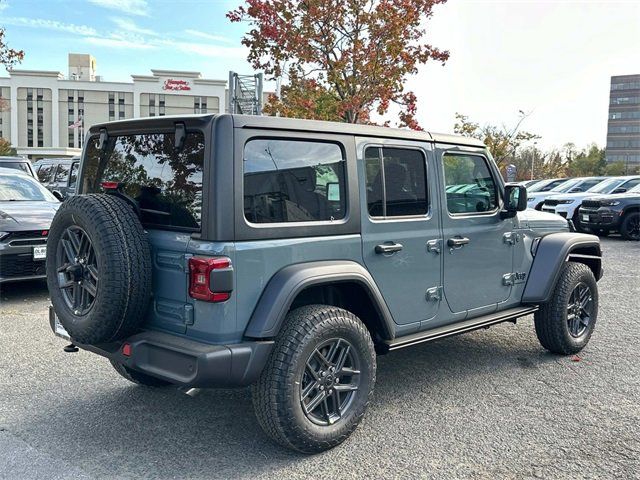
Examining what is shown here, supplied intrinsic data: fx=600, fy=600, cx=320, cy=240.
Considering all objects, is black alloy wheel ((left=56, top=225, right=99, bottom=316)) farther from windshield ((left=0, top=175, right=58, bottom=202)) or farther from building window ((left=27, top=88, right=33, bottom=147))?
building window ((left=27, top=88, right=33, bottom=147))

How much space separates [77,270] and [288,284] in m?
1.26

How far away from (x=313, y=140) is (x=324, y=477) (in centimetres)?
193

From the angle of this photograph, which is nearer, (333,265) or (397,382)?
(333,265)

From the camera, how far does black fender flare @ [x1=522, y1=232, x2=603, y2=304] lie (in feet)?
16.7

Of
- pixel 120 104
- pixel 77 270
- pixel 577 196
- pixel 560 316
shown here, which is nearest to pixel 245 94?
pixel 577 196

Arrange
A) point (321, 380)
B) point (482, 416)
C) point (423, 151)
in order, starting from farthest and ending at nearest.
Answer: point (423, 151), point (482, 416), point (321, 380)

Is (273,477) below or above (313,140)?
below

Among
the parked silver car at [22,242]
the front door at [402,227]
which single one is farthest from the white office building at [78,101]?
the front door at [402,227]

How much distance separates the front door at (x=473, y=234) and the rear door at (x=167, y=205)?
190 centimetres

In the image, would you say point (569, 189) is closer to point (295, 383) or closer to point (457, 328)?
point (457, 328)

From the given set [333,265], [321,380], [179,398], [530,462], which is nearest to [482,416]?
[530,462]

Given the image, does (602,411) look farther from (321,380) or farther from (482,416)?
(321,380)

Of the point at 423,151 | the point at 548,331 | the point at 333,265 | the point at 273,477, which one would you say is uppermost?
the point at 423,151

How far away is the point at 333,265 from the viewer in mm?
3535
